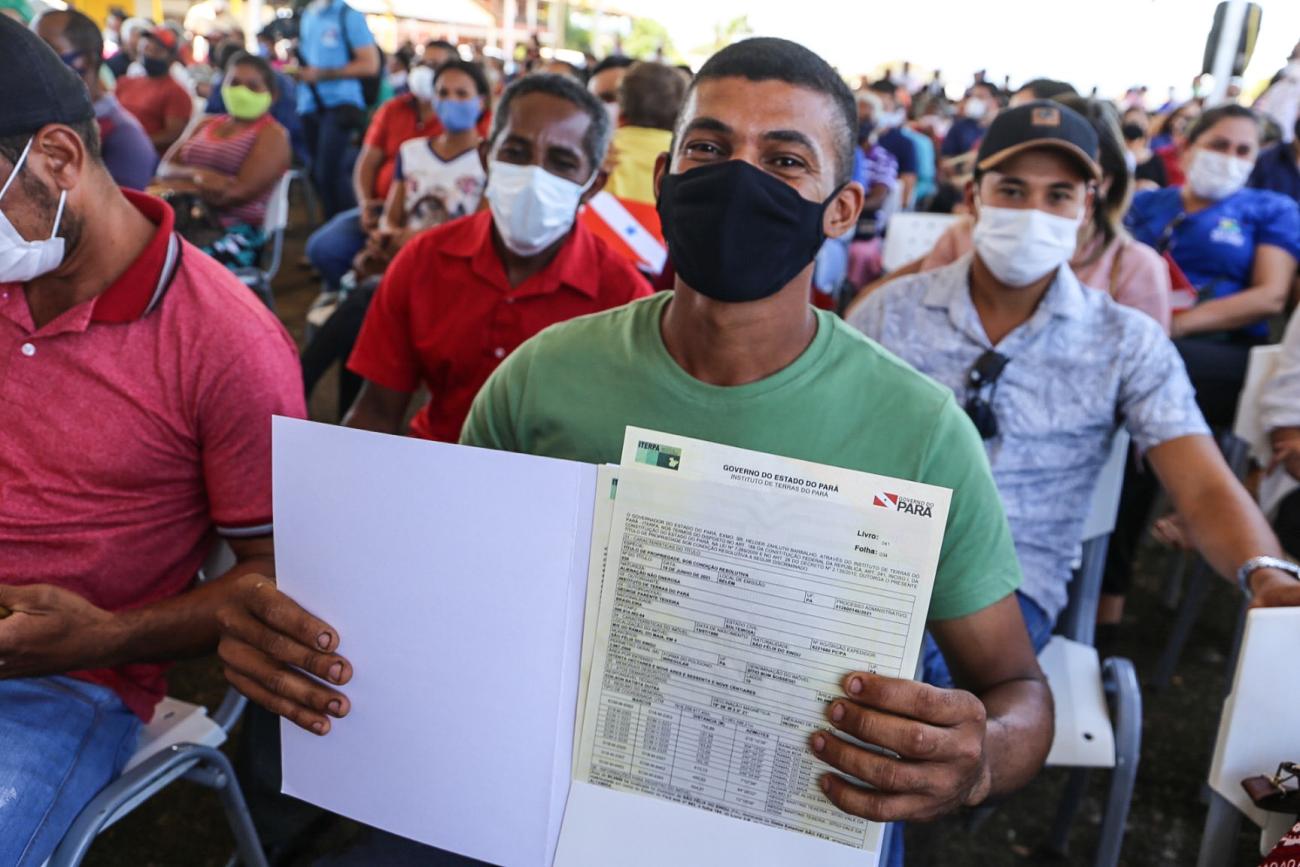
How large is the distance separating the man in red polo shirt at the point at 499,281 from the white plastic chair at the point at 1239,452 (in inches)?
63.1

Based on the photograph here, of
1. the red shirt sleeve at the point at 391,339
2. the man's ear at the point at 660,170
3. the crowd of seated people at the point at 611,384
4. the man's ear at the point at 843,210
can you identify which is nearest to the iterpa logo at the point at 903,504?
the crowd of seated people at the point at 611,384

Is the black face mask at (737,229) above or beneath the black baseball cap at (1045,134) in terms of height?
beneath

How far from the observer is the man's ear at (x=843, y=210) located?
141cm

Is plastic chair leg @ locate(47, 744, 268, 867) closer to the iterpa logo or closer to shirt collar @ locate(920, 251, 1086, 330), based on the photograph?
the iterpa logo

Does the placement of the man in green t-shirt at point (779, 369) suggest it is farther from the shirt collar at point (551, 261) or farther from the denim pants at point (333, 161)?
the denim pants at point (333, 161)

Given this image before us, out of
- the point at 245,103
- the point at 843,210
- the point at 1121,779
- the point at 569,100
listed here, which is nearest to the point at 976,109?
the point at 245,103

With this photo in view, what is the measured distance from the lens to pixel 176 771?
4.95ft

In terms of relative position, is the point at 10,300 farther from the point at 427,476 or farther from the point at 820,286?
the point at 820,286

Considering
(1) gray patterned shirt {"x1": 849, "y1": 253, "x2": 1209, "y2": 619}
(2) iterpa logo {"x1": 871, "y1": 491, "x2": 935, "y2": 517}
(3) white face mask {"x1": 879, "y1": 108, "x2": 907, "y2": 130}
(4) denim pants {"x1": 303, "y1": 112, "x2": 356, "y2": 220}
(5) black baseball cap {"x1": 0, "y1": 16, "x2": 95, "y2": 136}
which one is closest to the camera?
(2) iterpa logo {"x1": 871, "y1": 491, "x2": 935, "y2": 517}

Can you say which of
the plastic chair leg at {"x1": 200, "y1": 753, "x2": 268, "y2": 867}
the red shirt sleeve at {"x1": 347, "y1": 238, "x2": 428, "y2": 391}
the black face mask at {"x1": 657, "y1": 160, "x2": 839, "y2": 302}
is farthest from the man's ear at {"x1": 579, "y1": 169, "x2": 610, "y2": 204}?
the plastic chair leg at {"x1": 200, "y1": 753, "x2": 268, "y2": 867}

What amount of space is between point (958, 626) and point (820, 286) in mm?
3258

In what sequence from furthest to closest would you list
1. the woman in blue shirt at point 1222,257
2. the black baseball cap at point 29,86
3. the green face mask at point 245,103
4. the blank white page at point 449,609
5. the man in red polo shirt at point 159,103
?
1. the man in red polo shirt at point 159,103
2. the green face mask at point 245,103
3. the woman in blue shirt at point 1222,257
4. the black baseball cap at point 29,86
5. the blank white page at point 449,609

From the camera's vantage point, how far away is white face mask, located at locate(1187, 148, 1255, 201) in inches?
155

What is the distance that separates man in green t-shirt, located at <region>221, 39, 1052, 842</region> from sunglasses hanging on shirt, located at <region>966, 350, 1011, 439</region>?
81cm
